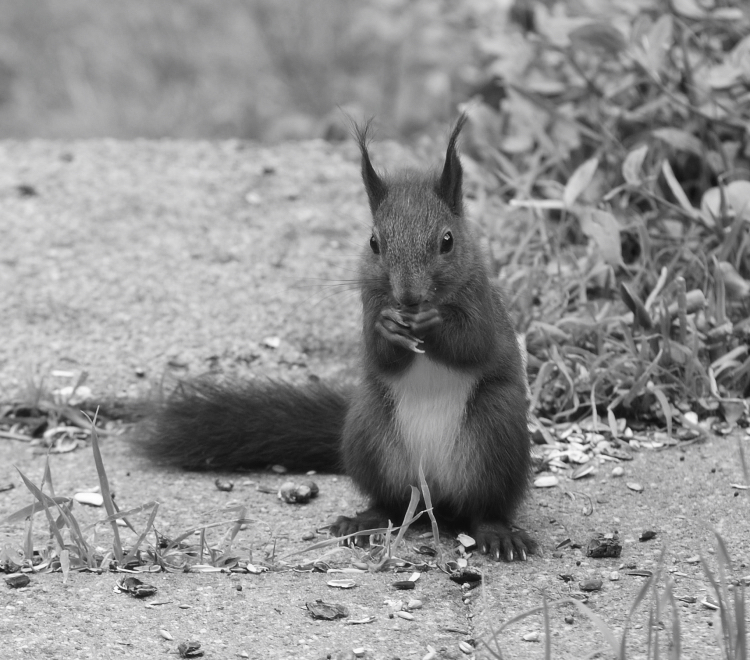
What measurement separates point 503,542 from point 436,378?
Answer: 40 cm

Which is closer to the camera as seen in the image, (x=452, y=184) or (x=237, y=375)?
(x=452, y=184)

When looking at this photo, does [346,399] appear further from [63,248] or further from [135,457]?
[63,248]

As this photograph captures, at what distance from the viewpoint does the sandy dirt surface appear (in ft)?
7.04

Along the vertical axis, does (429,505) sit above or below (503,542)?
above

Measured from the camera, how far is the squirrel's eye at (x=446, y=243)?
2.55m

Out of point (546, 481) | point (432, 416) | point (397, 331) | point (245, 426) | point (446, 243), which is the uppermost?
point (446, 243)

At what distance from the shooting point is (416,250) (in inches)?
98.1

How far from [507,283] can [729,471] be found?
1093mm

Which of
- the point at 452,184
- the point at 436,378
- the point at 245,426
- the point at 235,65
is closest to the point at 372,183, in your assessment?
the point at 452,184

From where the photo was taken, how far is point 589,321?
3.38 meters

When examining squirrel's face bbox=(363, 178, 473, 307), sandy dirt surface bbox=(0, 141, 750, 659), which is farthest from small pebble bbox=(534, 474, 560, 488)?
squirrel's face bbox=(363, 178, 473, 307)

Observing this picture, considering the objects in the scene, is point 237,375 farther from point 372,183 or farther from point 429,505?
point 429,505

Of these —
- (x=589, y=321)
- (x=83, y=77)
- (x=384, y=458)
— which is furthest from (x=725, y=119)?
(x=83, y=77)

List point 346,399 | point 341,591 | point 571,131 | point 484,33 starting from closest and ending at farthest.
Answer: point 341,591, point 346,399, point 571,131, point 484,33
